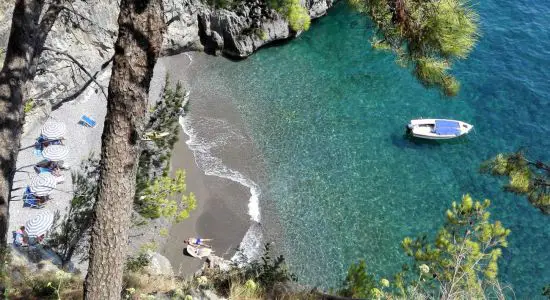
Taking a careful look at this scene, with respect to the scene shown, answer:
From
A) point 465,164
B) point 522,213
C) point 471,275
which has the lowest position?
point 522,213

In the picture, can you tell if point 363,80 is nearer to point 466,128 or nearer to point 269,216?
point 466,128

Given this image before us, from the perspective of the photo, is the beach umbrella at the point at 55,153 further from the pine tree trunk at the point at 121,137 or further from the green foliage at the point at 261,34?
the pine tree trunk at the point at 121,137

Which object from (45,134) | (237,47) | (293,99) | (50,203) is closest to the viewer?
(50,203)

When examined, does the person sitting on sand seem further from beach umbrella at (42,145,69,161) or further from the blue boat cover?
the blue boat cover

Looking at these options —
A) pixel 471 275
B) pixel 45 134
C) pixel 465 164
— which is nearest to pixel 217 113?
pixel 45 134

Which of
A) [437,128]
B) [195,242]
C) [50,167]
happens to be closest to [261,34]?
[437,128]

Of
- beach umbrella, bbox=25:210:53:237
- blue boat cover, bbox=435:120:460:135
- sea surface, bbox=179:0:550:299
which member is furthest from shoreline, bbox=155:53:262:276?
blue boat cover, bbox=435:120:460:135
